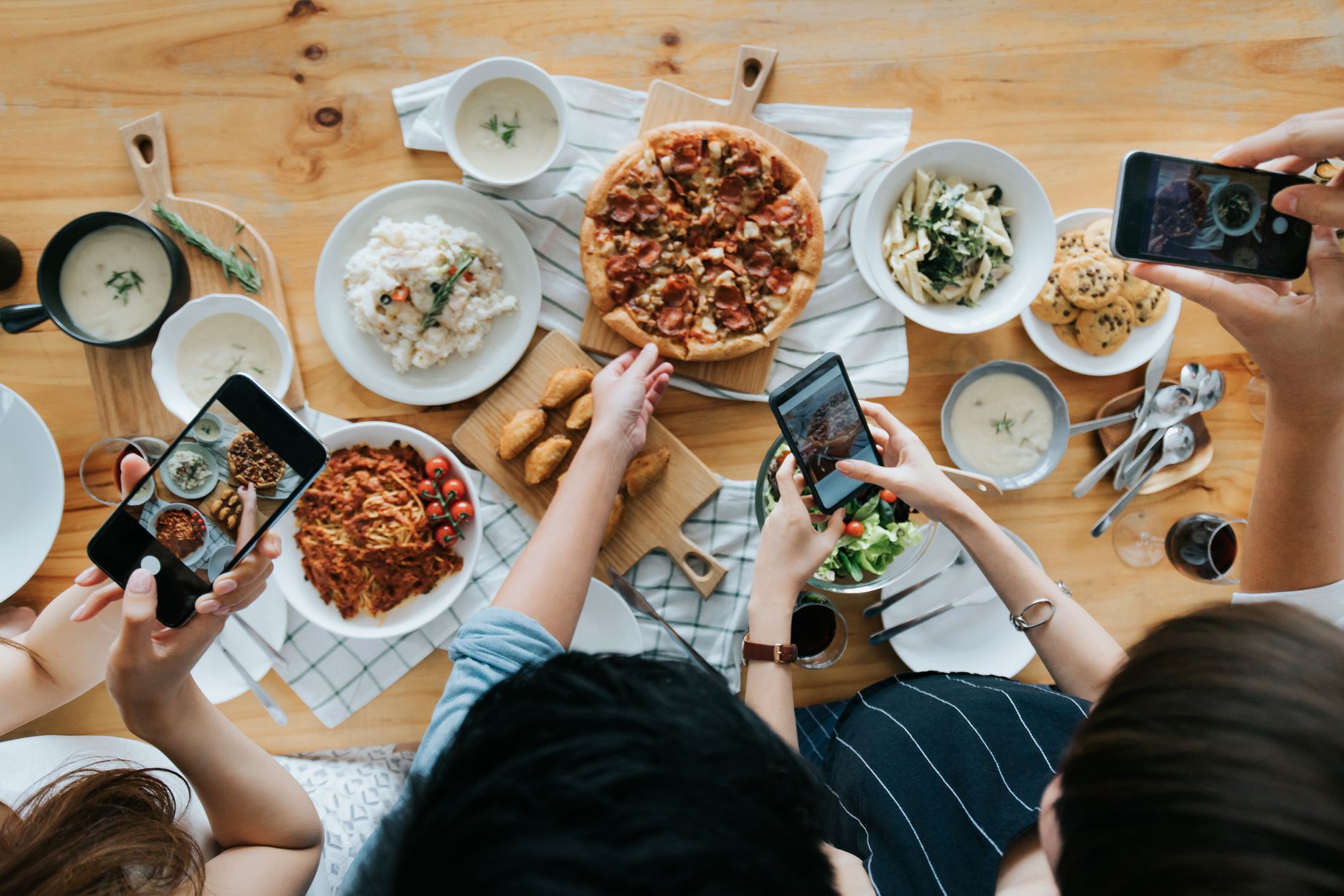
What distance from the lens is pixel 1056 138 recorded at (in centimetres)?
251

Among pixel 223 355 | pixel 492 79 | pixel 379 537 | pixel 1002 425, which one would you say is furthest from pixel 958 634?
pixel 223 355

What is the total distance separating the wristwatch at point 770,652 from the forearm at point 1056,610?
55 centimetres

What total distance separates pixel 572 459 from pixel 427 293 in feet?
2.22

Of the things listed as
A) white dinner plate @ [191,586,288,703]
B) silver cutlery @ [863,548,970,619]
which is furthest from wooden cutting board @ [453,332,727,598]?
white dinner plate @ [191,586,288,703]

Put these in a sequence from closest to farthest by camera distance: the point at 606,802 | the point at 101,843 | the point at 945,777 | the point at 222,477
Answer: the point at 606,802, the point at 101,843, the point at 222,477, the point at 945,777

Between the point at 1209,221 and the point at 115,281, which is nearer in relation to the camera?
the point at 1209,221

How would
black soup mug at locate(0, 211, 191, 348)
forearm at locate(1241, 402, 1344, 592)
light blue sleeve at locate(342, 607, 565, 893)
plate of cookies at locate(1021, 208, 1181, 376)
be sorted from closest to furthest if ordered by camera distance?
light blue sleeve at locate(342, 607, 565, 893), forearm at locate(1241, 402, 1344, 592), black soup mug at locate(0, 211, 191, 348), plate of cookies at locate(1021, 208, 1181, 376)

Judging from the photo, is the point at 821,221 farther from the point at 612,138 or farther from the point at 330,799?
the point at 330,799

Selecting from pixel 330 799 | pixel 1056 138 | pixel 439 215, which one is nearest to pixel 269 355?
pixel 439 215

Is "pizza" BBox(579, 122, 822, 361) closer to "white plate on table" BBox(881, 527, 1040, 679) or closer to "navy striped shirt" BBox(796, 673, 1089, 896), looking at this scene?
"white plate on table" BBox(881, 527, 1040, 679)

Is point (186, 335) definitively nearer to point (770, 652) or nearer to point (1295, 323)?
point (770, 652)

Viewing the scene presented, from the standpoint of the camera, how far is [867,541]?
231cm

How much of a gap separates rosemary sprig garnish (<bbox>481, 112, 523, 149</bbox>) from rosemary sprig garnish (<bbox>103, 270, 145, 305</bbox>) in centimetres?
116

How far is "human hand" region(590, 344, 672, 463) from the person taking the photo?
2266 mm
